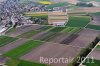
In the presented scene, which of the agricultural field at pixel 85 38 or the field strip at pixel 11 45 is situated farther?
the agricultural field at pixel 85 38

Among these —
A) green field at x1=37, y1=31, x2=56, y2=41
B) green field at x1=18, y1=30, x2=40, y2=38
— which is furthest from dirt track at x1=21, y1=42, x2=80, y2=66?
green field at x1=18, y1=30, x2=40, y2=38

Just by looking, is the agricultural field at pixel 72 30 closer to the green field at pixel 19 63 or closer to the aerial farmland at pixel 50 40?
the aerial farmland at pixel 50 40

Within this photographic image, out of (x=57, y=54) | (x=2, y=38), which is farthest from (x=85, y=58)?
(x=2, y=38)

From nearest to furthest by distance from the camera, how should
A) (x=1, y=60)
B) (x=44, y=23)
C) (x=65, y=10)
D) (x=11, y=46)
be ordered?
(x=1, y=60) → (x=11, y=46) → (x=44, y=23) → (x=65, y=10)

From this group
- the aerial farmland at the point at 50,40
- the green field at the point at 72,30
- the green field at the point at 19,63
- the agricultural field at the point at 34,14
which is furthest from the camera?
the agricultural field at the point at 34,14

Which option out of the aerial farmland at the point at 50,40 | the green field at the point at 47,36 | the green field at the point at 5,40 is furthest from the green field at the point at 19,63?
the green field at the point at 47,36

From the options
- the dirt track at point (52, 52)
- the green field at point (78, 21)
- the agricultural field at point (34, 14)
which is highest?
the agricultural field at point (34, 14)

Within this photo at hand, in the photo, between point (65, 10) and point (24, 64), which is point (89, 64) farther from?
point (65, 10)
